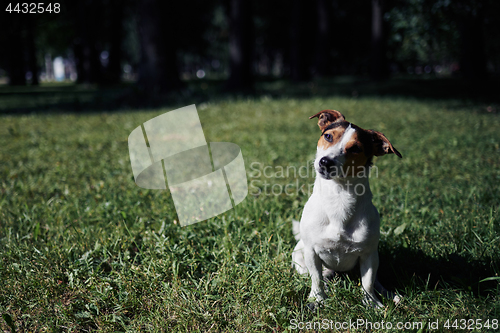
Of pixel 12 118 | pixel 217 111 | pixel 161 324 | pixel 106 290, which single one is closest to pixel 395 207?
pixel 161 324

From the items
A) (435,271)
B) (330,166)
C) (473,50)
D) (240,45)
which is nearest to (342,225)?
(330,166)

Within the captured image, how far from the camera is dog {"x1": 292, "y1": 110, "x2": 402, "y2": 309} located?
202 centimetres

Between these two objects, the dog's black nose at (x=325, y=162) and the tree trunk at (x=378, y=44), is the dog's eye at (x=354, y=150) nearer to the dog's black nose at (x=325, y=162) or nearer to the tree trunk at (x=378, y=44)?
the dog's black nose at (x=325, y=162)

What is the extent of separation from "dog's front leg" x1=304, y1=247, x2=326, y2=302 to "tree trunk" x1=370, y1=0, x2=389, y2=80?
17788 mm

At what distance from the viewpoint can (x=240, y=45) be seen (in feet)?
48.5

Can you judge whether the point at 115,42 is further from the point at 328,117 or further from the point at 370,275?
the point at 370,275

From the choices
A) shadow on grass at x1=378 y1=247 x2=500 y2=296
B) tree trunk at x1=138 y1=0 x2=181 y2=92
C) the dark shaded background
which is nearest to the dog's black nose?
shadow on grass at x1=378 y1=247 x2=500 y2=296

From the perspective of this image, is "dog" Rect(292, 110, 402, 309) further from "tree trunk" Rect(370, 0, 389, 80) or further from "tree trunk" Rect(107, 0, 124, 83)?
"tree trunk" Rect(107, 0, 124, 83)

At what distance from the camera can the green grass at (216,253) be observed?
7.43 ft

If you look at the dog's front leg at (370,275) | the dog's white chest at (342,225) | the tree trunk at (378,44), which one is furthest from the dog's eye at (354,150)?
the tree trunk at (378,44)

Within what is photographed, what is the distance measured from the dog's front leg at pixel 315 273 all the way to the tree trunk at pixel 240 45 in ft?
42.1

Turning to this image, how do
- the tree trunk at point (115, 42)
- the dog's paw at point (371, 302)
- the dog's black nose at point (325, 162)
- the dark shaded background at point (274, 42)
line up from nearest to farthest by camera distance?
the dog's black nose at point (325, 162) < the dog's paw at point (371, 302) < the dark shaded background at point (274, 42) < the tree trunk at point (115, 42)

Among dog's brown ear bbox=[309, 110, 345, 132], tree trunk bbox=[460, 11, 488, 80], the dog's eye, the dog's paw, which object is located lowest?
the dog's paw

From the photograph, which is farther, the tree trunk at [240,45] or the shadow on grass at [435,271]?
the tree trunk at [240,45]
